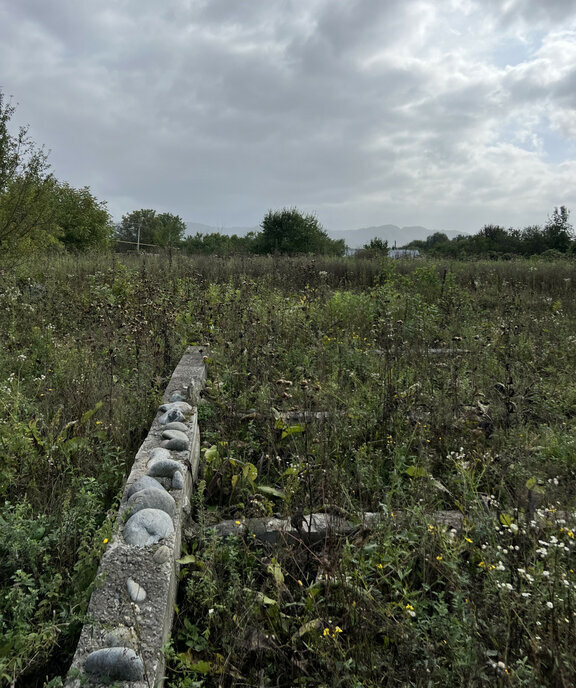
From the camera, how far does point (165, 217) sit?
216 ft

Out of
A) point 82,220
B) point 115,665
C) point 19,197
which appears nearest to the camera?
point 115,665

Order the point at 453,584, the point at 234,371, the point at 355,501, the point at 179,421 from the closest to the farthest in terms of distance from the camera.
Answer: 1. the point at 453,584
2. the point at 355,501
3. the point at 179,421
4. the point at 234,371

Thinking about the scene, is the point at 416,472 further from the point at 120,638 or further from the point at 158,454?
the point at 120,638

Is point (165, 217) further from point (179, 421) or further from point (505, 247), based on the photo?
point (179, 421)

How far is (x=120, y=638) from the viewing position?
1.56m

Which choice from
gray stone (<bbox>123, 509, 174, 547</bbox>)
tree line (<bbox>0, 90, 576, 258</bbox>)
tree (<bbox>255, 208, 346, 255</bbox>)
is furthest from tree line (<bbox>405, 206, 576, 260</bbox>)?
gray stone (<bbox>123, 509, 174, 547</bbox>)

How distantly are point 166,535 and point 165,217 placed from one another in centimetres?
6873

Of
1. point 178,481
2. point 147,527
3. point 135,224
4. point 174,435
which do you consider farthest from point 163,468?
point 135,224

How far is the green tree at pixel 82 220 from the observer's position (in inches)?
1076

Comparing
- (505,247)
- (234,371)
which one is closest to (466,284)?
(234,371)

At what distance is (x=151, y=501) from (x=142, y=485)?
0.54ft

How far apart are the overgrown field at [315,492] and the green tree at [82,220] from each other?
2335 centimetres

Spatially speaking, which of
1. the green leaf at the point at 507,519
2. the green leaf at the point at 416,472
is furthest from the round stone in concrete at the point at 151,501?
the green leaf at the point at 507,519

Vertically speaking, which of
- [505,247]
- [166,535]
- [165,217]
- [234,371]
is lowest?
[166,535]
